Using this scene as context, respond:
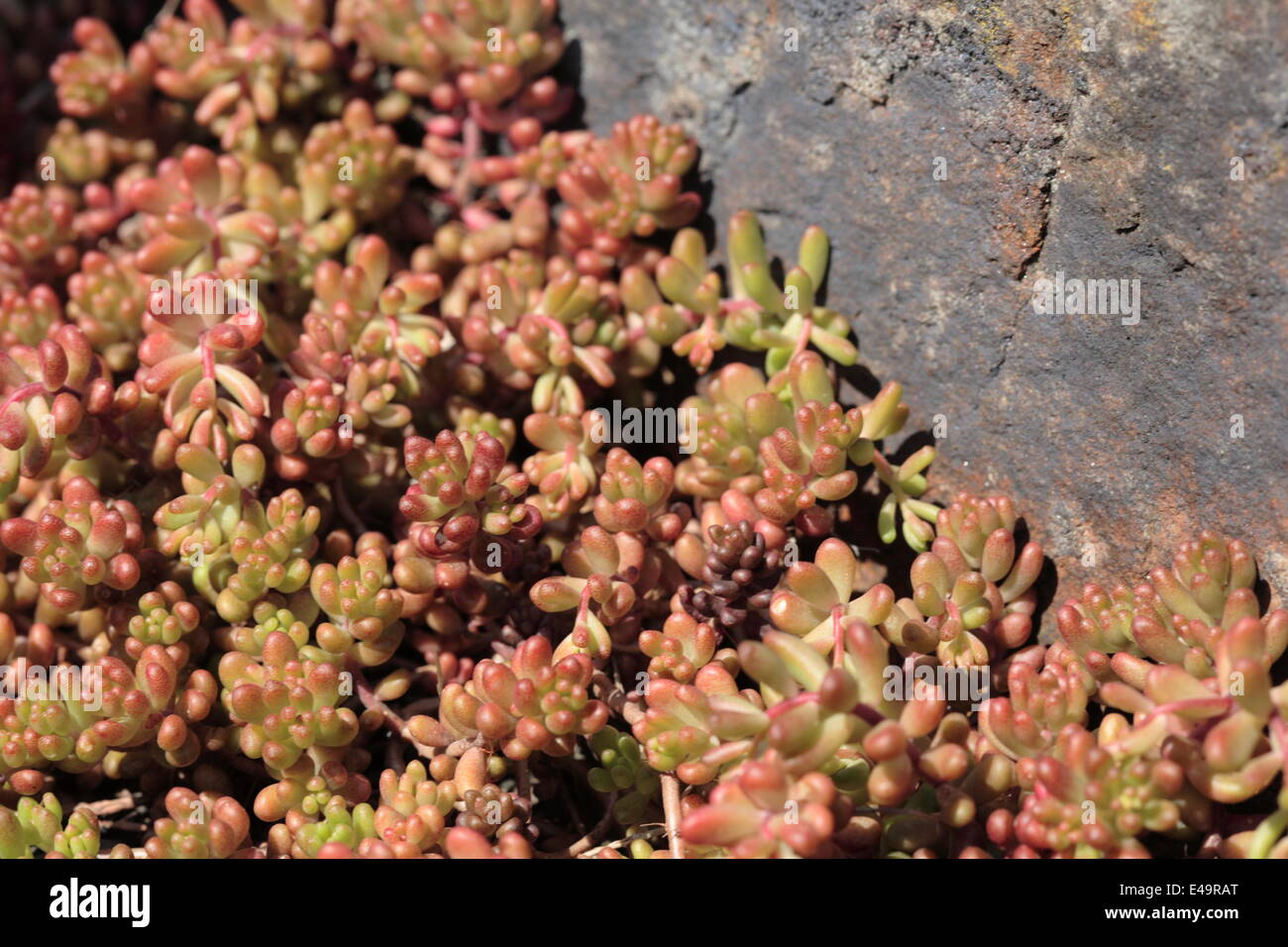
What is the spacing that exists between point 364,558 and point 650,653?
0.61 metres

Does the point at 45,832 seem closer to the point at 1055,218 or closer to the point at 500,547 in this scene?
the point at 500,547

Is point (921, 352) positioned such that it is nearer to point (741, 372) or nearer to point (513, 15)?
point (741, 372)

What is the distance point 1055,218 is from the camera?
90.4 inches

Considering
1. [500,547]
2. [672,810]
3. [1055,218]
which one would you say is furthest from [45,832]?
[1055,218]

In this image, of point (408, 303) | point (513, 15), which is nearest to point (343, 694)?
point (408, 303)

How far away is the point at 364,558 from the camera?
2.35 m

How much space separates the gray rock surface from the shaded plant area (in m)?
0.12

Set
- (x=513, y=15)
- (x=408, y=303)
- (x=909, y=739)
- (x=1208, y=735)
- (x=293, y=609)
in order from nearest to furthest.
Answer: (x=1208, y=735), (x=909, y=739), (x=293, y=609), (x=408, y=303), (x=513, y=15)

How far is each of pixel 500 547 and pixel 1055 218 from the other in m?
1.29

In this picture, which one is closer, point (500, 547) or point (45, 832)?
point (45, 832)

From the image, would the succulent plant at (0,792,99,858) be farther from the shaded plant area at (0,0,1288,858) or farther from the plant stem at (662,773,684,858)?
the plant stem at (662,773,684,858)

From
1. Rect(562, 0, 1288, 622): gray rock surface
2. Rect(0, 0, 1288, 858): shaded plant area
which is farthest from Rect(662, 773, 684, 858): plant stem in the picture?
Rect(562, 0, 1288, 622): gray rock surface

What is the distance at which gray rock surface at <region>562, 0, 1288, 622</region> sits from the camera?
80.3 inches

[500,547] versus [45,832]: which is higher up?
[500,547]
